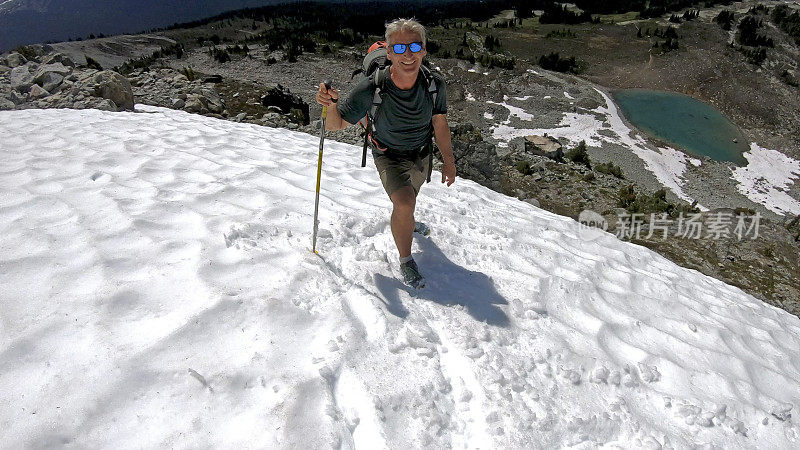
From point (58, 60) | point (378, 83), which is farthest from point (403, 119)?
point (58, 60)

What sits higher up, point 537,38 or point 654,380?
point 537,38

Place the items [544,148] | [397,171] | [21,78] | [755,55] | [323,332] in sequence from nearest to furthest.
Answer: [323,332]
[397,171]
[21,78]
[544,148]
[755,55]

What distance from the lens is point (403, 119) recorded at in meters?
3.30

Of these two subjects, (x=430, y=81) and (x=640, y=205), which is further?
(x=640, y=205)

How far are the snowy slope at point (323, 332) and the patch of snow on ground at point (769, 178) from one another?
69.4 ft

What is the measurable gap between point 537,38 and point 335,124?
50939 mm

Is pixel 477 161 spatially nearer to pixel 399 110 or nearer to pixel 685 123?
pixel 399 110

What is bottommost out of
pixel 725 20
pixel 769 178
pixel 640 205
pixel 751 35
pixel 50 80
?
pixel 769 178

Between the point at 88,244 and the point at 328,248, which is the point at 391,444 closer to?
the point at 328,248

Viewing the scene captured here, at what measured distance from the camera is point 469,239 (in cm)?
478

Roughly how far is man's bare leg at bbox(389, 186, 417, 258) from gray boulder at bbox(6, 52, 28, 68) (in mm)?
16296

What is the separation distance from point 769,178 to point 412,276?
29278 mm

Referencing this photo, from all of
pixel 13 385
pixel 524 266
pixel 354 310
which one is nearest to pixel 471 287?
pixel 524 266

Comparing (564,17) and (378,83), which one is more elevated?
(564,17)
